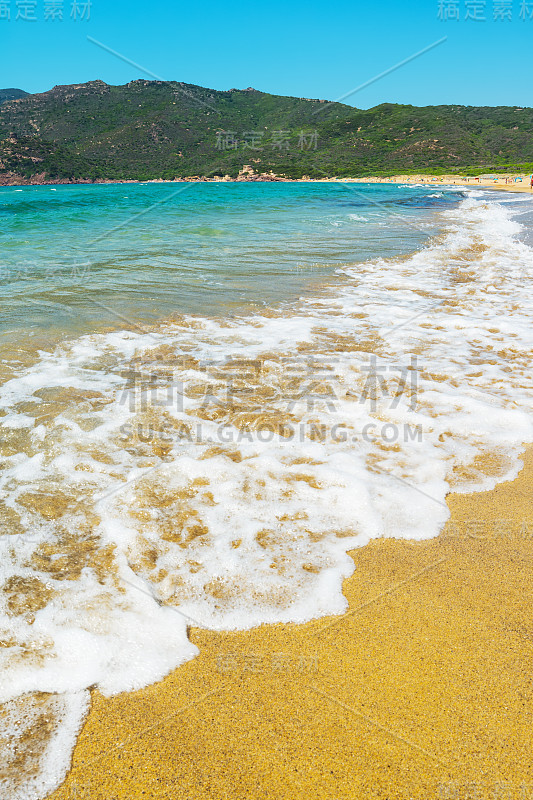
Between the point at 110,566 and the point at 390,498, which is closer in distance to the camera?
the point at 110,566

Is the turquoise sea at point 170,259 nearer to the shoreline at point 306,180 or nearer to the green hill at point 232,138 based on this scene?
the shoreline at point 306,180

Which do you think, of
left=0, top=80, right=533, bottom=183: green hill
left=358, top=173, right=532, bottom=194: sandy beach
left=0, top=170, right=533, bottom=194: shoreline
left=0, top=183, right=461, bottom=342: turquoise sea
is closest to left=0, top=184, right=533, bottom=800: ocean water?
left=0, top=183, right=461, bottom=342: turquoise sea

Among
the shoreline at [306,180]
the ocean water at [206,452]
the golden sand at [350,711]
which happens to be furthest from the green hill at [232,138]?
the golden sand at [350,711]

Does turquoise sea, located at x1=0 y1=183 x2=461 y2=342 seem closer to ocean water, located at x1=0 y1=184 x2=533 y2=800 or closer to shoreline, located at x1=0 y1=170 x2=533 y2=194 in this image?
ocean water, located at x1=0 y1=184 x2=533 y2=800

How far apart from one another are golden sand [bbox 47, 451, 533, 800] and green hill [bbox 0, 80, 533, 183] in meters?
69.4

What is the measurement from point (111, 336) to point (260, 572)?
4.01 metres

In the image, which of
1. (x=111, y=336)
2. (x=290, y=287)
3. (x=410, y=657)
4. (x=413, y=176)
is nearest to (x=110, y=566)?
(x=410, y=657)

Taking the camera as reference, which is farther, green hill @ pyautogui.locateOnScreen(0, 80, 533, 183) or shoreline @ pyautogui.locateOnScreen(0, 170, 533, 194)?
green hill @ pyautogui.locateOnScreen(0, 80, 533, 183)

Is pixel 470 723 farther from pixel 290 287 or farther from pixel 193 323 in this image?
pixel 290 287

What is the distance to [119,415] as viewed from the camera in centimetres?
360

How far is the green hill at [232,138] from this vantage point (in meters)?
71.6

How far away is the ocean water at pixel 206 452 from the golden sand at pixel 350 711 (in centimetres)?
12

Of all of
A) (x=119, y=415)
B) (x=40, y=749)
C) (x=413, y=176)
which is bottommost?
(x=40, y=749)

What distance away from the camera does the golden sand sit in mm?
1372
